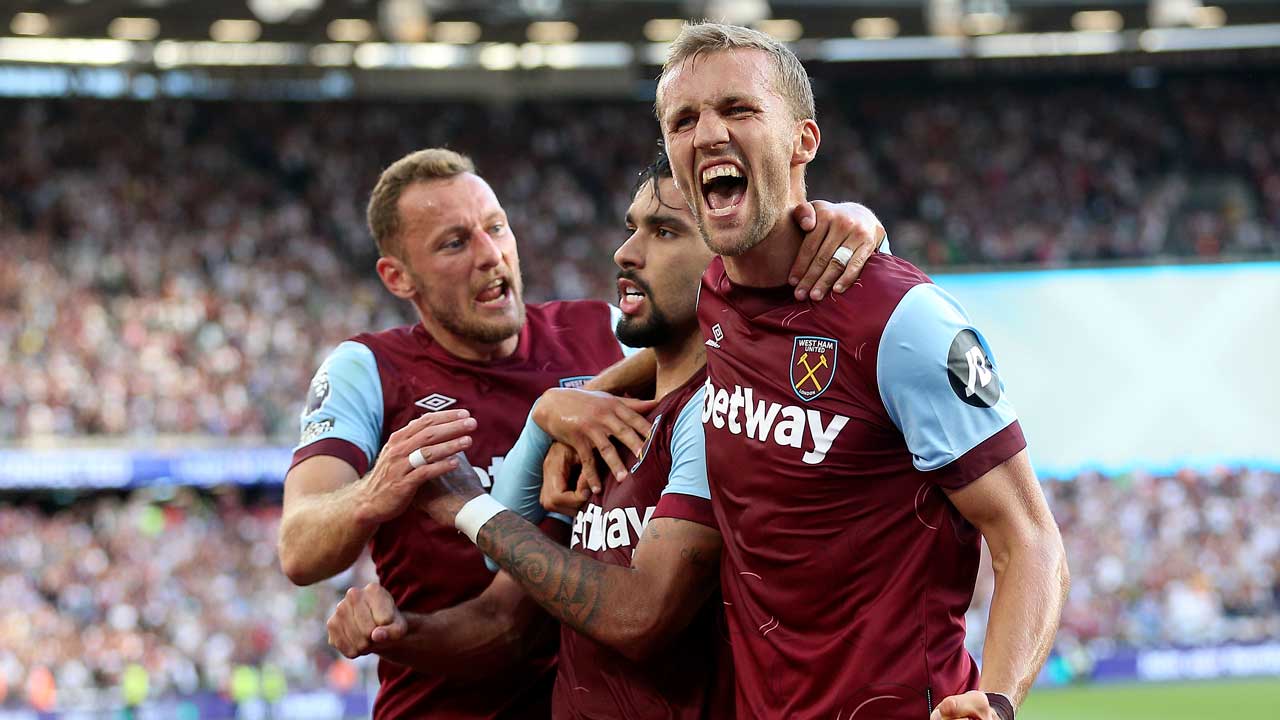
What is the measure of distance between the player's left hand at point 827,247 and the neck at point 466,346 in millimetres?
1684

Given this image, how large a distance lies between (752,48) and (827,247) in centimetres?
48

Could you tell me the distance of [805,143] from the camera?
323 cm

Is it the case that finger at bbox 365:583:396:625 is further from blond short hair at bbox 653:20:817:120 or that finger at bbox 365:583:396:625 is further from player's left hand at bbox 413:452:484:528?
blond short hair at bbox 653:20:817:120

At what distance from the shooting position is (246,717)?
1798 centimetres

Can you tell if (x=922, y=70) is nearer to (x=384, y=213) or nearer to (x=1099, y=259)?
(x=1099, y=259)

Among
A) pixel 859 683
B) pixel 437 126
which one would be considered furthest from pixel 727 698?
pixel 437 126

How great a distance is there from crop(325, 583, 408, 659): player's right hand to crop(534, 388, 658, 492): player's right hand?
0.65 metres

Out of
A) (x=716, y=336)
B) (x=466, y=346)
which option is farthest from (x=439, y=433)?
(x=466, y=346)

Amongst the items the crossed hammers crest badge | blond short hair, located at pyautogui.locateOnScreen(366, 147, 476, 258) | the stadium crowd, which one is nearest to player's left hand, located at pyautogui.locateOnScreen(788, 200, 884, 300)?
the crossed hammers crest badge

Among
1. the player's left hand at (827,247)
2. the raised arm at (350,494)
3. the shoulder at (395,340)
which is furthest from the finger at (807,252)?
the shoulder at (395,340)

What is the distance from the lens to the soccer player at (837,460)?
2.81 m

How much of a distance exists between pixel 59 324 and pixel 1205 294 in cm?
1926

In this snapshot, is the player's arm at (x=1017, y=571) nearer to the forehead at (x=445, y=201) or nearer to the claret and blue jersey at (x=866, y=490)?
the claret and blue jersey at (x=866, y=490)

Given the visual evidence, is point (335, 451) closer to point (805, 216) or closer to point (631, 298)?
point (631, 298)
